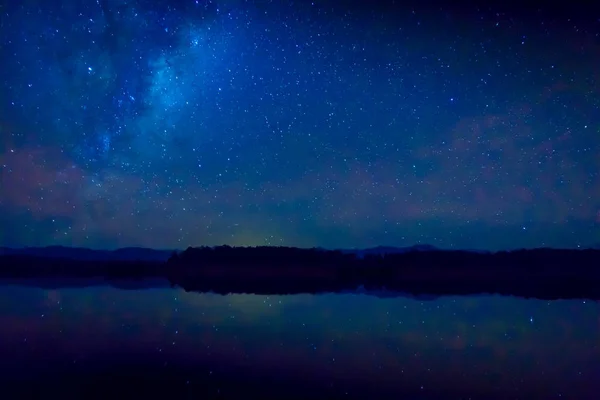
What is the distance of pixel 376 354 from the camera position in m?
5.38

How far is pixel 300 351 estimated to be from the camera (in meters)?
5.50

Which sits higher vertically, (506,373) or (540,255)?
(540,255)

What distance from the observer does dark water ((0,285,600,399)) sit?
13.3 ft

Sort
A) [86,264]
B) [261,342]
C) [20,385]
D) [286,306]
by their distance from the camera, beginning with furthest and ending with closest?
[86,264] → [286,306] → [261,342] → [20,385]

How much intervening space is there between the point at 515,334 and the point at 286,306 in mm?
4658

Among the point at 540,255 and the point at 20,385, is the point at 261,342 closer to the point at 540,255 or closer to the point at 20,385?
the point at 20,385

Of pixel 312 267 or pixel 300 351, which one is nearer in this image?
pixel 300 351

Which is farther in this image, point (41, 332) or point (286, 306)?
point (286, 306)

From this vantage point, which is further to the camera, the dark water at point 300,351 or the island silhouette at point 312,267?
the island silhouette at point 312,267

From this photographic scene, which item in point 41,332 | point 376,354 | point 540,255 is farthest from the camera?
point 540,255

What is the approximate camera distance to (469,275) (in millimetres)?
22562

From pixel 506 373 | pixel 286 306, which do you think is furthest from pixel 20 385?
pixel 286 306

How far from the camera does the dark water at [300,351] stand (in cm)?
406

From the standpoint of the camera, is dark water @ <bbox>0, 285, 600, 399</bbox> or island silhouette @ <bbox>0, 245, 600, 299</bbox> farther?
island silhouette @ <bbox>0, 245, 600, 299</bbox>
